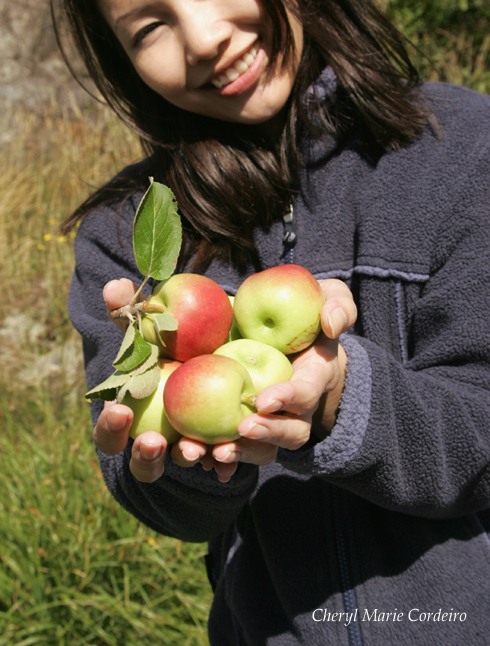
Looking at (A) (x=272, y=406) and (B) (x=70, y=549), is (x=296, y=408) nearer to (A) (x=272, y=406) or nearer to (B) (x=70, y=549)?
(A) (x=272, y=406)

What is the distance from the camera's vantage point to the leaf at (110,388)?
0.89 m

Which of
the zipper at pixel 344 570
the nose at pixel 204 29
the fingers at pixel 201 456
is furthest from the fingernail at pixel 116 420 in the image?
the nose at pixel 204 29


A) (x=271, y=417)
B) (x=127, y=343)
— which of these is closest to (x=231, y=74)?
(x=127, y=343)

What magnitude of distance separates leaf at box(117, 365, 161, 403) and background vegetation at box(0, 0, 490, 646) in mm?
1375

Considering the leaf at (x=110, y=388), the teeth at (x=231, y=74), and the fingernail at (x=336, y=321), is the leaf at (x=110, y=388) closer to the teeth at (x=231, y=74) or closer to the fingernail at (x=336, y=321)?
the fingernail at (x=336, y=321)

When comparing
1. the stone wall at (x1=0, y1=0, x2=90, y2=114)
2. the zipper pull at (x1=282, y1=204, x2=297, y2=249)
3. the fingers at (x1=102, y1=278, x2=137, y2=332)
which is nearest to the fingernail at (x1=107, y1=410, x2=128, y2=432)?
the fingers at (x1=102, y1=278, x2=137, y2=332)

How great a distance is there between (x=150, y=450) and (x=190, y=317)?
9.8 inches

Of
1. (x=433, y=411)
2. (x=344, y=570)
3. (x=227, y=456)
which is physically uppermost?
(x=227, y=456)

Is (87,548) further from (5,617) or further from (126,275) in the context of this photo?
(126,275)

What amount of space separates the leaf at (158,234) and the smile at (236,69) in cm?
47

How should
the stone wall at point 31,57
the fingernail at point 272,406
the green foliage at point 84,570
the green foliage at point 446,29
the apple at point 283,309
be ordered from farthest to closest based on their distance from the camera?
the stone wall at point 31,57, the green foliage at point 446,29, the green foliage at point 84,570, the apple at point 283,309, the fingernail at point 272,406

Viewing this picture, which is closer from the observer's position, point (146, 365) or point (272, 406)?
point (272, 406)

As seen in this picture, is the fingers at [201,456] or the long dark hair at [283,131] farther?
the long dark hair at [283,131]

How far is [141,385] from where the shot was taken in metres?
0.91
